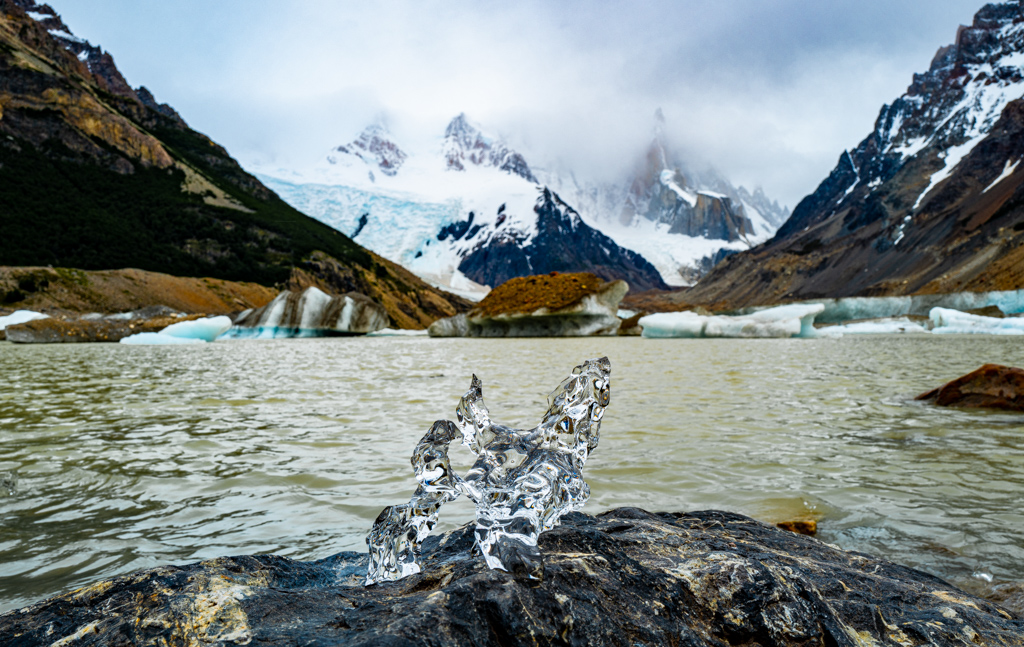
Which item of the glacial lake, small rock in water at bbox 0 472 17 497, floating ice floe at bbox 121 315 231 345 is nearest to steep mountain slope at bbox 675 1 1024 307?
the glacial lake

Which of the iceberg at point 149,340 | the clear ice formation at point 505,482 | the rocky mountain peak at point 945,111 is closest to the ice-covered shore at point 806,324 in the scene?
the iceberg at point 149,340

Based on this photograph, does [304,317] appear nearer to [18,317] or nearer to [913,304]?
[18,317]

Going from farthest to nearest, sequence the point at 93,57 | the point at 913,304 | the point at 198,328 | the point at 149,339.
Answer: the point at 93,57, the point at 913,304, the point at 198,328, the point at 149,339

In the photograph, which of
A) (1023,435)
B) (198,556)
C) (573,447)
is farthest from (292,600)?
(1023,435)

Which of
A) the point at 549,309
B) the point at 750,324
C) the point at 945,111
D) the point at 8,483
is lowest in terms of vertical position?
the point at 8,483

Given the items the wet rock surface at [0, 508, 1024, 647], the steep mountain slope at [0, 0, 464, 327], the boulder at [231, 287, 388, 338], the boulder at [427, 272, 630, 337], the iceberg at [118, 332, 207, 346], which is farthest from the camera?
the steep mountain slope at [0, 0, 464, 327]

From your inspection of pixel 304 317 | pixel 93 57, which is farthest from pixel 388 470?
pixel 93 57

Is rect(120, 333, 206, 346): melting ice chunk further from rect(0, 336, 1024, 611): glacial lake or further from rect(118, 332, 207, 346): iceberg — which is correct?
rect(0, 336, 1024, 611): glacial lake
